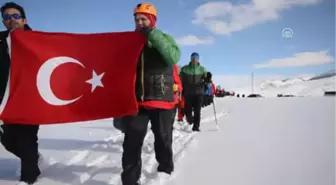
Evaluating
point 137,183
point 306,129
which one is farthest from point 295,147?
point 137,183

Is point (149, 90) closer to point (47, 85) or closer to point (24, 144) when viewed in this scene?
point (47, 85)

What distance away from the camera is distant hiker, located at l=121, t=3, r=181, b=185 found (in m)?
3.76

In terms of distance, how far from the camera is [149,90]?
3943mm

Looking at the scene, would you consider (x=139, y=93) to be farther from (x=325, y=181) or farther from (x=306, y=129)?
(x=306, y=129)

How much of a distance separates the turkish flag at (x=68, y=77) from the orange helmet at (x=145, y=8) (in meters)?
0.33

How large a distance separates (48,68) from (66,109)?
0.52 metres

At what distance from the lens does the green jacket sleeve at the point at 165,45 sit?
12.1ft

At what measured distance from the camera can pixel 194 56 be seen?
9492 millimetres

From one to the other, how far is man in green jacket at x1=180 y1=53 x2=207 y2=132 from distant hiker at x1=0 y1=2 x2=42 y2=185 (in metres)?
5.69

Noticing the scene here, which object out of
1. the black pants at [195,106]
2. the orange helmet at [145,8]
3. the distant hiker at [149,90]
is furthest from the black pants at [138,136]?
the black pants at [195,106]

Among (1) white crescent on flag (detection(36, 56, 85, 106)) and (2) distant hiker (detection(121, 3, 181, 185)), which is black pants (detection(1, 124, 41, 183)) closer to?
(1) white crescent on flag (detection(36, 56, 85, 106))

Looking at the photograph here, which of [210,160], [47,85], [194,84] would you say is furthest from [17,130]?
[194,84]

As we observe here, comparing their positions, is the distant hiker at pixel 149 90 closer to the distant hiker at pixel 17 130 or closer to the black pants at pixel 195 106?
the distant hiker at pixel 17 130

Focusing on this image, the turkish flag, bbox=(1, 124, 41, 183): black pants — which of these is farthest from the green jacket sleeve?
bbox=(1, 124, 41, 183): black pants
